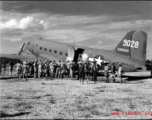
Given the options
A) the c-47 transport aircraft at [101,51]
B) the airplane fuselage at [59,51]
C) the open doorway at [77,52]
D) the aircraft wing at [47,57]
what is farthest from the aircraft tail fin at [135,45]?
the aircraft wing at [47,57]

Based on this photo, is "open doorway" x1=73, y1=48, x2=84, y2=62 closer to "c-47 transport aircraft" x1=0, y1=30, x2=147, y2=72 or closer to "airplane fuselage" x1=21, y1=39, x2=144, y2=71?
"c-47 transport aircraft" x1=0, y1=30, x2=147, y2=72

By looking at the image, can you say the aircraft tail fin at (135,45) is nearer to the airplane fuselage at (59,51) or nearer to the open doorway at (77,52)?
the airplane fuselage at (59,51)

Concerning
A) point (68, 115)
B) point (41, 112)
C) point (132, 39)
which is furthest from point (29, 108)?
point (132, 39)

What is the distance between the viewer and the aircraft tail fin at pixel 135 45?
1666 centimetres

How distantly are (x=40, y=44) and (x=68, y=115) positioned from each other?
16332 mm

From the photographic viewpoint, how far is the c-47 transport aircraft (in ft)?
54.7

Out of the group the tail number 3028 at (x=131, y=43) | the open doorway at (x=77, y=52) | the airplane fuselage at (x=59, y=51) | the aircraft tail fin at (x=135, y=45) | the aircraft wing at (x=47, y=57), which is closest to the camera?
the aircraft tail fin at (x=135, y=45)

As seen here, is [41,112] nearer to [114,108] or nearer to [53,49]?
[114,108]

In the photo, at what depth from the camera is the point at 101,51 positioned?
18797 mm

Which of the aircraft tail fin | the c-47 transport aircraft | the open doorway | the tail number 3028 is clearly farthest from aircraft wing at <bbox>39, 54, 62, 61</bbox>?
the tail number 3028

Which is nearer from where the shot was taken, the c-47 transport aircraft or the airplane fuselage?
the c-47 transport aircraft

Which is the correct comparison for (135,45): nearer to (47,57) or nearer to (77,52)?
(77,52)

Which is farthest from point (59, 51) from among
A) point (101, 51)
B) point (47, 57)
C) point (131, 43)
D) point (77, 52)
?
point (131, 43)

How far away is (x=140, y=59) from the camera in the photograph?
16.7m
